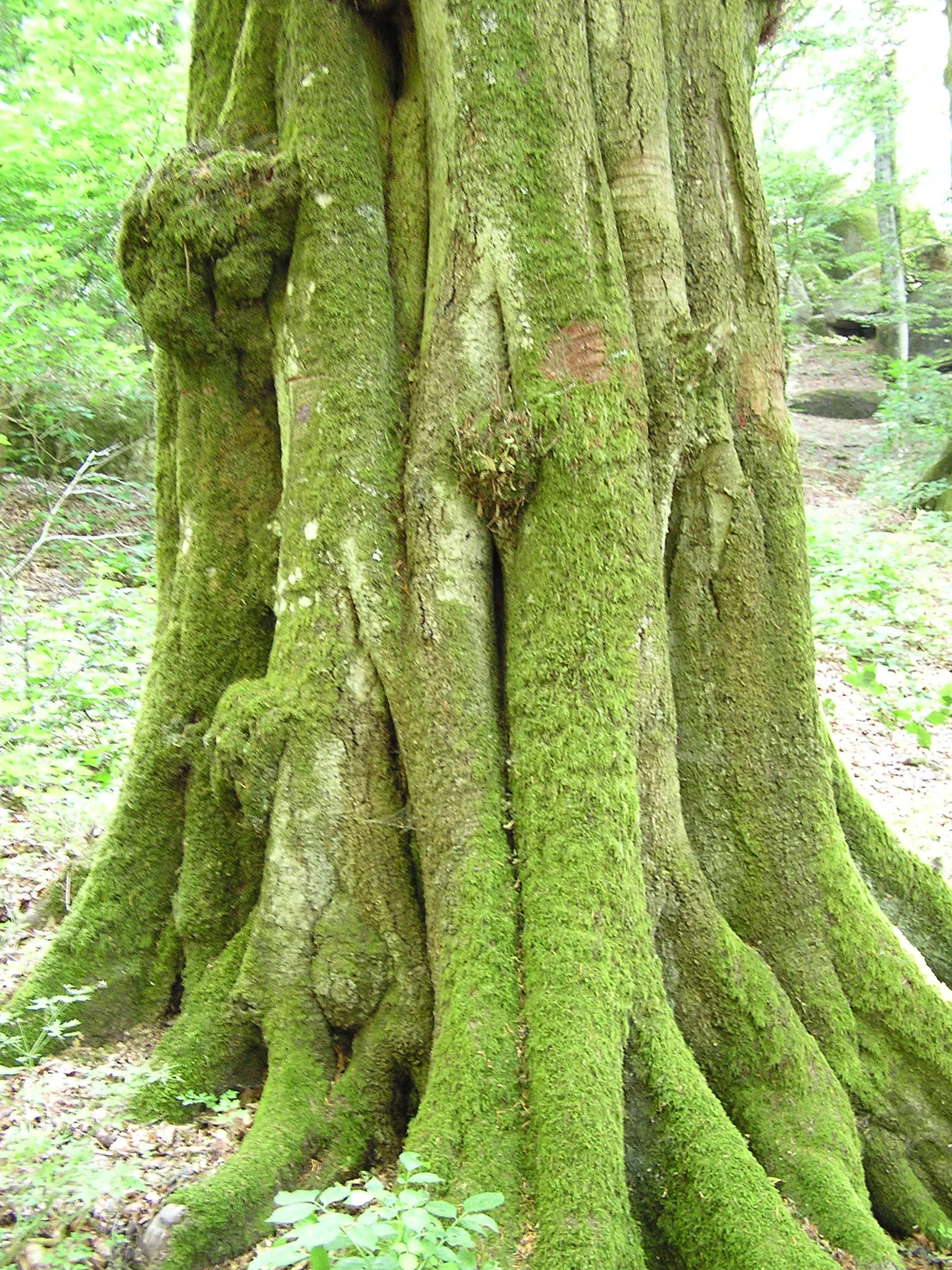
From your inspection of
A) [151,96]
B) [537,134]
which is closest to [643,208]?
[537,134]

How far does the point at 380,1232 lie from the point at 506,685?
1.70 m

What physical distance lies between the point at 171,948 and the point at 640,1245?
2123mm

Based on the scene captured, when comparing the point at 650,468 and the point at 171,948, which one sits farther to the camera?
the point at 171,948

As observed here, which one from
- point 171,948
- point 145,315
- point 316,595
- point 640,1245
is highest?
point 145,315

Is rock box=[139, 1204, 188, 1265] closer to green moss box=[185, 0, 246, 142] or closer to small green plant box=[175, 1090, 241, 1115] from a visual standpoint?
small green plant box=[175, 1090, 241, 1115]

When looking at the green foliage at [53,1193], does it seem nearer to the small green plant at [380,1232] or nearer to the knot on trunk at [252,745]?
the small green plant at [380,1232]

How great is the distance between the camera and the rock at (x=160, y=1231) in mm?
2506

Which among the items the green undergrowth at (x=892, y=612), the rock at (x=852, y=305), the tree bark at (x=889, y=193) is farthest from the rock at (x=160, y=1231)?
the rock at (x=852, y=305)

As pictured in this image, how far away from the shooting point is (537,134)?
3.21 meters

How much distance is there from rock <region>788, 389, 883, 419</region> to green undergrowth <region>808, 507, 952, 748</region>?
961cm

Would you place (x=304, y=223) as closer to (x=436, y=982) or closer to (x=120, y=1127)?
(x=436, y=982)

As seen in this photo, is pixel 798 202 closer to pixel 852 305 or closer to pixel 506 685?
pixel 852 305

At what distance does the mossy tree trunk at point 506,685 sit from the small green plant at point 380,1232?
502 mm

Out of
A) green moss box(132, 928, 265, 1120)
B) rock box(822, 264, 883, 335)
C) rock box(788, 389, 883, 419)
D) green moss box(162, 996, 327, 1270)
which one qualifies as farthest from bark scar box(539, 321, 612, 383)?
rock box(822, 264, 883, 335)
